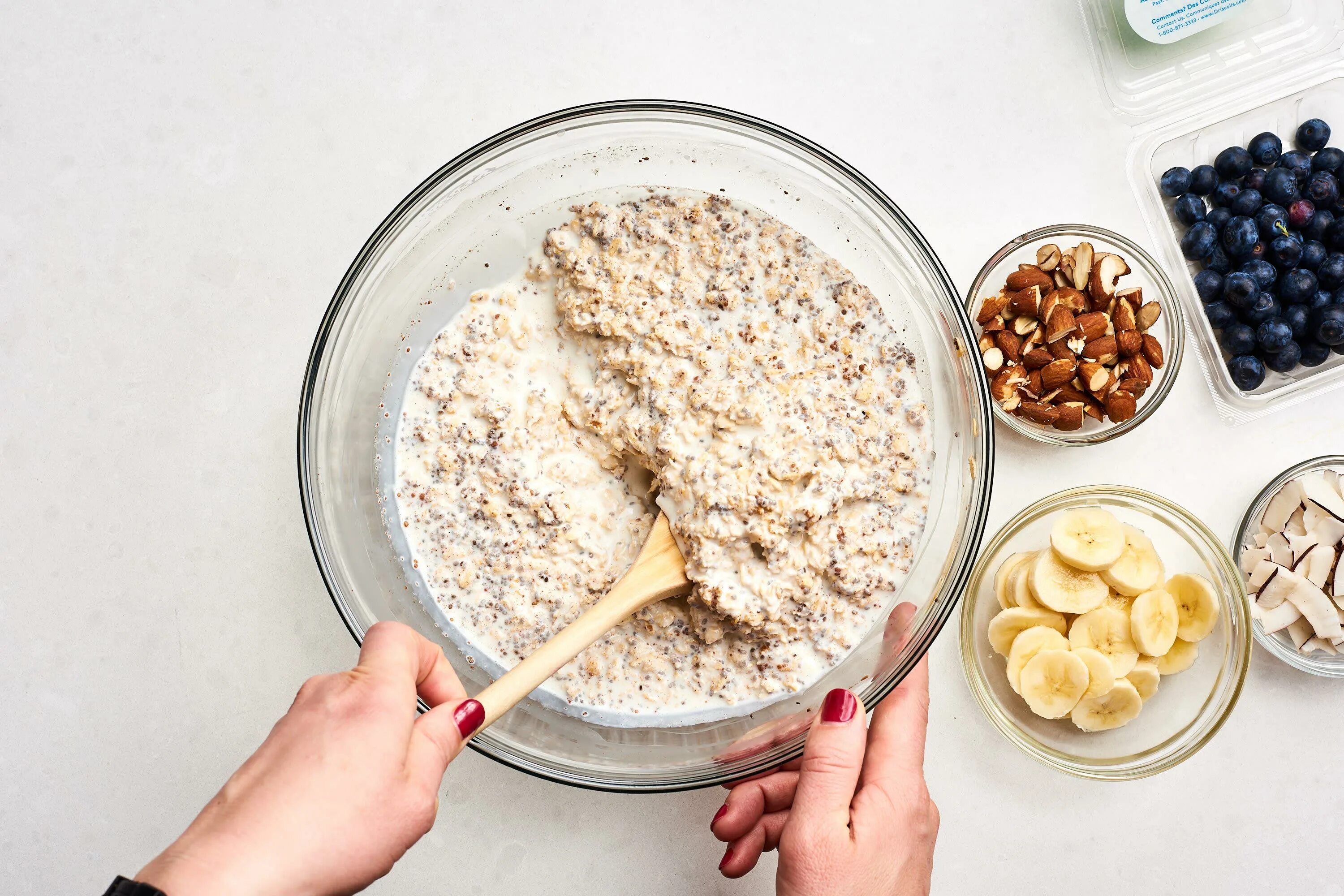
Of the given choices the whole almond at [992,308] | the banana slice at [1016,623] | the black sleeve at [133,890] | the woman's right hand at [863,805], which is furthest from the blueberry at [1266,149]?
the black sleeve at [133,890]

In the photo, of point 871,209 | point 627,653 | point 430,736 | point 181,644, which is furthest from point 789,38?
point 181,644

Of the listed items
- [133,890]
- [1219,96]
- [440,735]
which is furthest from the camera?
[1219,96]

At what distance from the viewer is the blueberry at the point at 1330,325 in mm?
1512

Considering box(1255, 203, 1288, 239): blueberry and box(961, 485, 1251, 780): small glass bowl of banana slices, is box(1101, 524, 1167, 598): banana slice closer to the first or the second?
box(961, 485, 1251, 780): small glass bowl of banana slices

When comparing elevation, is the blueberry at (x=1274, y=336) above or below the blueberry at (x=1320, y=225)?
below

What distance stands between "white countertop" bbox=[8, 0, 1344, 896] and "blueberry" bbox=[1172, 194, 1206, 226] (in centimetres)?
7

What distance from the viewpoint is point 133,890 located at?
0.79 m

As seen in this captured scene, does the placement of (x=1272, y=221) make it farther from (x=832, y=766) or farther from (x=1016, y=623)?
(x=832, y=766)

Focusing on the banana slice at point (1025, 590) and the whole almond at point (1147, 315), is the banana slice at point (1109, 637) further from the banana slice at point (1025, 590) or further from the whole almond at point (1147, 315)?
the whole almond at point (1147, 315)

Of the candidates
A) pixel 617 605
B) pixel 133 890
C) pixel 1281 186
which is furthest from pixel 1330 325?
pixel 133 890

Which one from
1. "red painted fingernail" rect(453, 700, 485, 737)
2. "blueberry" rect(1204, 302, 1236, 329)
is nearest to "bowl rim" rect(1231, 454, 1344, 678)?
"blueberry" rect(1204, 302, 1236, 329)

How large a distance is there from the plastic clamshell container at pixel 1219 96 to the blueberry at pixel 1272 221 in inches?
4.6

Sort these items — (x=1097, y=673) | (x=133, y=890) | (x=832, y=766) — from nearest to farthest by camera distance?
(x=133, y=890)
(x=832, y=766)
(x=1097, y=673)

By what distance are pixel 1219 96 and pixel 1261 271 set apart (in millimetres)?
352
